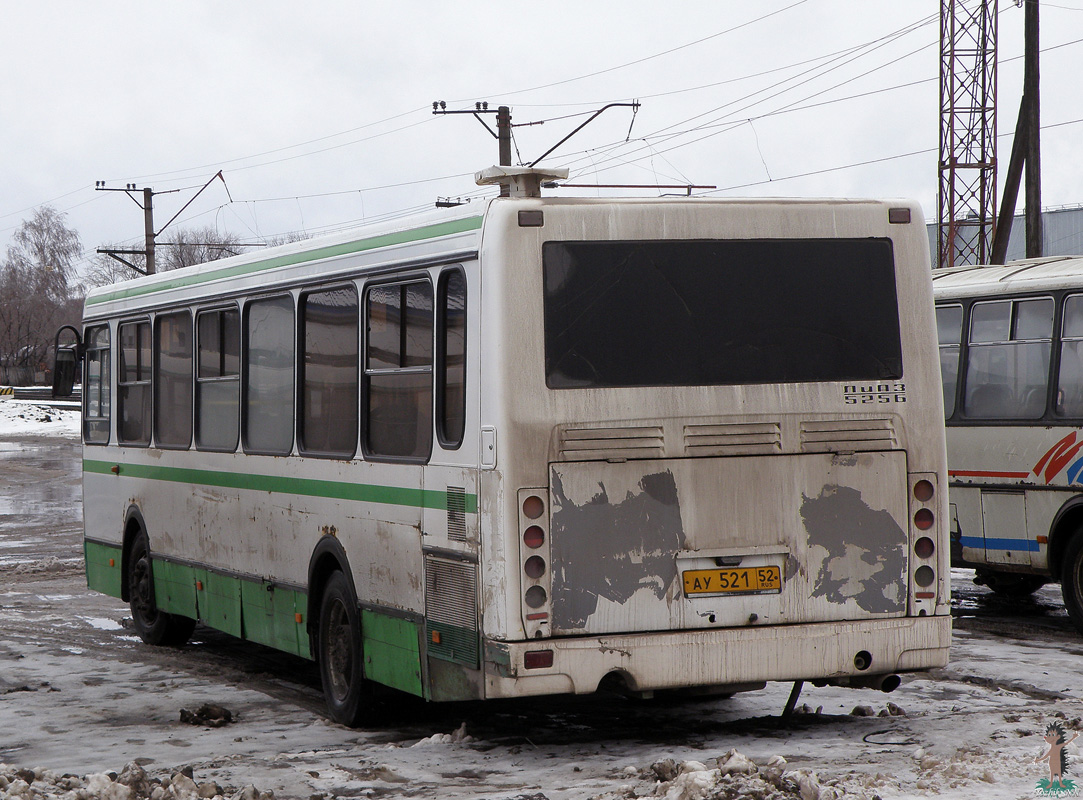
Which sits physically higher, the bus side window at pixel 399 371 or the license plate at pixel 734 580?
the bus side window at pixel 399 371

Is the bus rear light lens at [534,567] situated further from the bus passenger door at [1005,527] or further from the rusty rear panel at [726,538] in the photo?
the bus passenger door at [1005,527]

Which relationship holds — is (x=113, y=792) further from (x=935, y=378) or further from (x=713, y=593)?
(x=935, y=378)

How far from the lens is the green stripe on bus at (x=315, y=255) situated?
24.4 feet

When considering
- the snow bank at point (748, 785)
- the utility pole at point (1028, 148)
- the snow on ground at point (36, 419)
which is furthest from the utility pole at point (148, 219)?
the snow bank at point (748, 785)

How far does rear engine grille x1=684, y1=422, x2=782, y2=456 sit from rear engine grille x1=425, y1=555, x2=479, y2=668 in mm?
1194

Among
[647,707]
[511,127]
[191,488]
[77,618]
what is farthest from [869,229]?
[511,127]

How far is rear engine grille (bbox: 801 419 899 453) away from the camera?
7344 millimetres

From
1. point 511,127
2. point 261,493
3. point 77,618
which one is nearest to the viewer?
point 261,493

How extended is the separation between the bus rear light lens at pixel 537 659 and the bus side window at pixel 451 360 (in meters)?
1.07

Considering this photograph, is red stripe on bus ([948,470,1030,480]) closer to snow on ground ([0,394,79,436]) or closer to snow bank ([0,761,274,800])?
snow bank ([0,761,274,800])

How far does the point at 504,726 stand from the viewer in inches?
324

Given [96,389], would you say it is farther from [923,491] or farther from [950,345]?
[923,491]

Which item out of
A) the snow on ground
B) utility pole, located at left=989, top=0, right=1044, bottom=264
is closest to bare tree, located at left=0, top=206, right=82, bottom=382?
the snow on ground

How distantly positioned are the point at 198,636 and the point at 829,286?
737 cm
